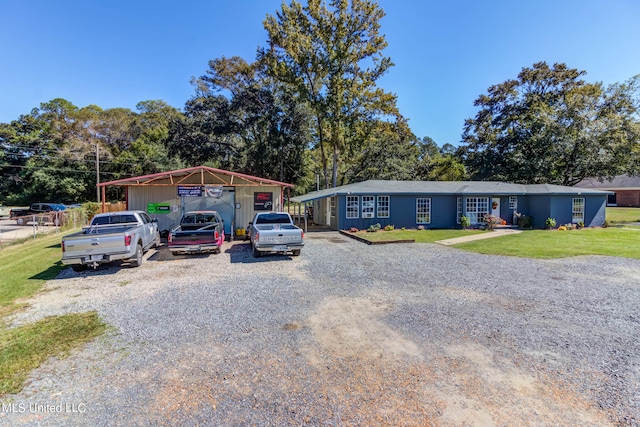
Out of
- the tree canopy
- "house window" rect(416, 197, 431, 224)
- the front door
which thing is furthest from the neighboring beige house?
the tree canopy

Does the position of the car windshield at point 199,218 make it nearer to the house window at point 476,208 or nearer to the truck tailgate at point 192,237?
the truck tailgate at point 192,237

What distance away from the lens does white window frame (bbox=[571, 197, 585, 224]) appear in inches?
838

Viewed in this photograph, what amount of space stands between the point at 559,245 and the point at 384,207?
9.02 metres

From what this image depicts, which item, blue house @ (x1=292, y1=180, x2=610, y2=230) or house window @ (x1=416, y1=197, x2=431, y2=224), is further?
house window @ (x1=416, y1=197, x2=431, y2=224)

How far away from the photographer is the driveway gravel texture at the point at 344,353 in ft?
10.8

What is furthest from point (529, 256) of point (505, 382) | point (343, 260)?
point (505, 382)

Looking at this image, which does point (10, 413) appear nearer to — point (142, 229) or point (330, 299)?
point (330, 299)

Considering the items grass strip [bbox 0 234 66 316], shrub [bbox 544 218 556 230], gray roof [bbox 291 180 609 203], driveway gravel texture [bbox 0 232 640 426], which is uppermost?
gray roof [bbox 291 180 609 203]

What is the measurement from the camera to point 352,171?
39156 millimetres

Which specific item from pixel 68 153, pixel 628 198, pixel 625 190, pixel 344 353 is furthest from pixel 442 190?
pixel 68 153

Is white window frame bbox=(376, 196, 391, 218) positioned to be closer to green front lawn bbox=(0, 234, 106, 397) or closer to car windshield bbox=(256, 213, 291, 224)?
car windshield bbox=(256, 213, 291, 224)

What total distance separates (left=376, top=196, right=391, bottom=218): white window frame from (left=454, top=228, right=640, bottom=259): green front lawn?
243 inches

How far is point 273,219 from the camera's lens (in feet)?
42.2

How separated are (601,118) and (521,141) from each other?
623cm
